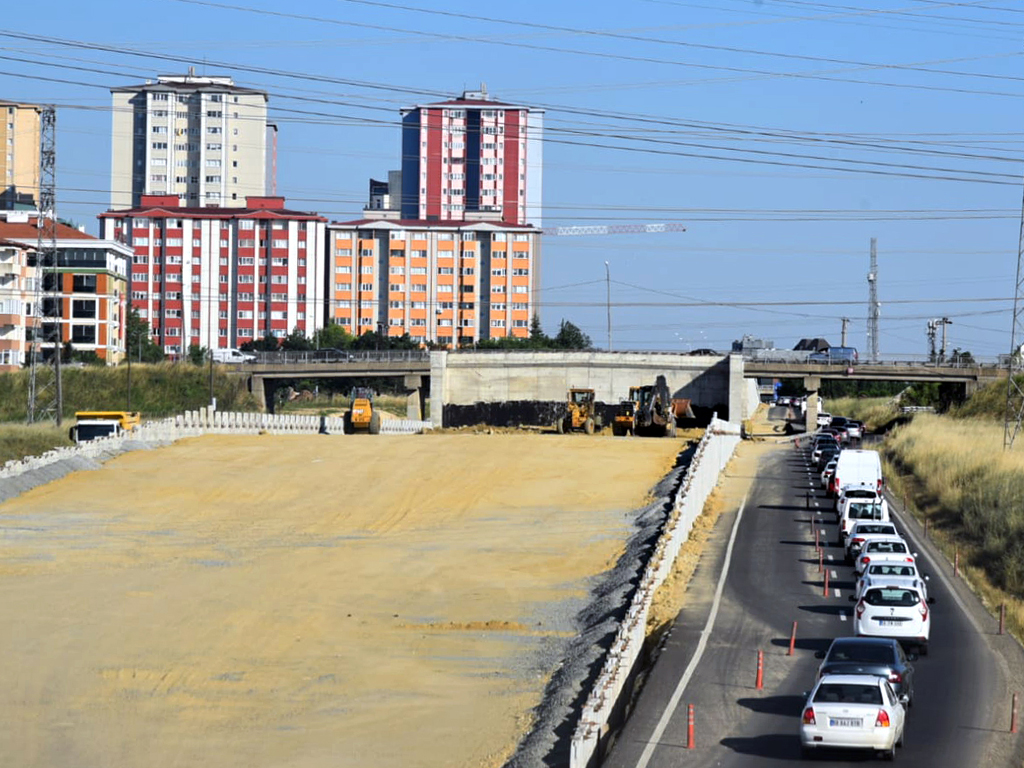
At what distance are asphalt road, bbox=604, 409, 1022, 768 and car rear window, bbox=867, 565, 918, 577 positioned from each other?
51.1 inches

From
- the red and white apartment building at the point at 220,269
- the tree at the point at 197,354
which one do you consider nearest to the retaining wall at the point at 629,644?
the tree at the point at 197,354

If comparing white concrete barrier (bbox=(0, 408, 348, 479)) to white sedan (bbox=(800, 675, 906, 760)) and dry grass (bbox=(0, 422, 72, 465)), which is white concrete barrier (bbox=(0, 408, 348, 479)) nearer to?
dry grass (bbox=(0, 422, 72, 465))

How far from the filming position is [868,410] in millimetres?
150125

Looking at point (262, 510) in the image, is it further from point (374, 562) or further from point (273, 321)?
point (273, 321)

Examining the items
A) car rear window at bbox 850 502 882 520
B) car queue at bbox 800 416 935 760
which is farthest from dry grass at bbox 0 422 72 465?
car rear window at bbox 850 502 882 520

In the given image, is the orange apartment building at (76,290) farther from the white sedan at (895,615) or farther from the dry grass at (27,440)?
the white sedan at (895,615)

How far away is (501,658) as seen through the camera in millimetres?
33094

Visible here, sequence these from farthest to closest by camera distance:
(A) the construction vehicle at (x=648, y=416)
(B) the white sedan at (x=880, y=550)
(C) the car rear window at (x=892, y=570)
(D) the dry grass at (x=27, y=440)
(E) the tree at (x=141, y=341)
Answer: (E) the tree at (x=141, y=341) < (A) the construction vehicle at (x=648, y=416) < (D) the dry grass at (x=27, y=440) < (B) the white sedan at (x=880, y=550) < (C) the car rear window at (x=892, y=570)

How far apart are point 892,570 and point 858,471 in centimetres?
2018

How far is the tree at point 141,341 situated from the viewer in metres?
166

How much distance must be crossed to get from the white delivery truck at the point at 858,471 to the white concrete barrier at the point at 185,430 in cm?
3161

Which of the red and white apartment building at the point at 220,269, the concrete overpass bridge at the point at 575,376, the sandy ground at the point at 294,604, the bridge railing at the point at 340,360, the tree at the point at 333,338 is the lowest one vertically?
the sandy ground at the point at 294,604

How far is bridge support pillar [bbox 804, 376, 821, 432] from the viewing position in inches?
4478

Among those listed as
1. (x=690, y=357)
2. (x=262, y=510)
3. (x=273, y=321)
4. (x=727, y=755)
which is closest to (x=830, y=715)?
(x=727, y=755)
